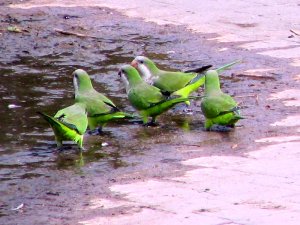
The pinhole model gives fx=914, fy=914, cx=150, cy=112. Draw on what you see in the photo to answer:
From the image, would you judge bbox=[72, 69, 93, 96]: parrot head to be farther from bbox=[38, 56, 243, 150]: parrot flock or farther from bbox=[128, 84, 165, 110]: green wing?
bbox=[128, 84, 165, 110]: green wing

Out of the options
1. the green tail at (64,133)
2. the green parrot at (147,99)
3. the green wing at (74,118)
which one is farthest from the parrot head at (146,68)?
the green tail at (64,133)

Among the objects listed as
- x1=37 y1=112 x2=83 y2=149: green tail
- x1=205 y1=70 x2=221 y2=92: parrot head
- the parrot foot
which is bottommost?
the parrot foot

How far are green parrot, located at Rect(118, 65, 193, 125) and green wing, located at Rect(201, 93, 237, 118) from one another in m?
0.20

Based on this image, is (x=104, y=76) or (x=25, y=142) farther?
(x=104, y=76)

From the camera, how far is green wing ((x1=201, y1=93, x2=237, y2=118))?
7.37 metres

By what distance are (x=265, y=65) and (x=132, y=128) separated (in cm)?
252

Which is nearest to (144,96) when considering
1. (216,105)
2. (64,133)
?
(216,105)

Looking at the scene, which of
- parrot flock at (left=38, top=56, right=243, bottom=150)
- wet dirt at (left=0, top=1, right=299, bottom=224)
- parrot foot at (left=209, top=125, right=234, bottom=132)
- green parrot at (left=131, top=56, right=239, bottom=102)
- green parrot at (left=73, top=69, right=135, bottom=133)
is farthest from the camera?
green parrot at (left=131, top=56, right=239, bottom=102)

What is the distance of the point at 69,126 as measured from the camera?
676cm

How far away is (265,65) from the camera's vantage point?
32.1 ft

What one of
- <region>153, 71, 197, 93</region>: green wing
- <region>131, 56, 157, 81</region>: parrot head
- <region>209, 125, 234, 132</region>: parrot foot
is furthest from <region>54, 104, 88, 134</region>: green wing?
<region>131, 56, 157, 81</region>: parrot head

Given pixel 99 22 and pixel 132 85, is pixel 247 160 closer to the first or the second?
pixel 132 85

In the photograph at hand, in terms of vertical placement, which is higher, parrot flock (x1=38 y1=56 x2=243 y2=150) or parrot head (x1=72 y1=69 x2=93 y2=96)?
parrot head (x1=72 y1=69 x2=93 y2=96)

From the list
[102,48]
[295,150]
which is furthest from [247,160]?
[102,48]
